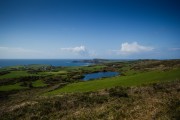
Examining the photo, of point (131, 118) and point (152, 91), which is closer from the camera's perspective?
point (131, 118)

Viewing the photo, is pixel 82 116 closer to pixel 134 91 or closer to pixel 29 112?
pixel 29 112

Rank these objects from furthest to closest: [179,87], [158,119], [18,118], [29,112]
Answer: [179,87] → [29,112] → [18,118] → [158,119]

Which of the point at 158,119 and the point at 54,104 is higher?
the point at 158,119

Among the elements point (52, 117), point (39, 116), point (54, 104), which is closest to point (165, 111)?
point (52, 117)

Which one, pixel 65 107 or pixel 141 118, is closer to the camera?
pixel 141 118

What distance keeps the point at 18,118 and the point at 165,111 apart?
13.2 metres

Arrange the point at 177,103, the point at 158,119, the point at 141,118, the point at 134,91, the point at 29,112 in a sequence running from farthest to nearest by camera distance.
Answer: the point at 134,91 < the point at 29,112 < the point at 177,103 < the point at 141,118 < the point at 158,119

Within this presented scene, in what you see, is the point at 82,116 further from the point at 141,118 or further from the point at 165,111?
the point at 165,111

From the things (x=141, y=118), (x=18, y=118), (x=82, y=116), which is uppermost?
(x=141, y=118)

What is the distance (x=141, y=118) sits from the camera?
439 inches

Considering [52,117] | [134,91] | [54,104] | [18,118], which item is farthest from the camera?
[134,91]

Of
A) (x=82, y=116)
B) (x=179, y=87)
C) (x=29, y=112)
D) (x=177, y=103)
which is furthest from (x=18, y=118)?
(x=179, y=87)

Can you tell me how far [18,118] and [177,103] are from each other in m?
14.2

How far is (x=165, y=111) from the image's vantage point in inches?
456
